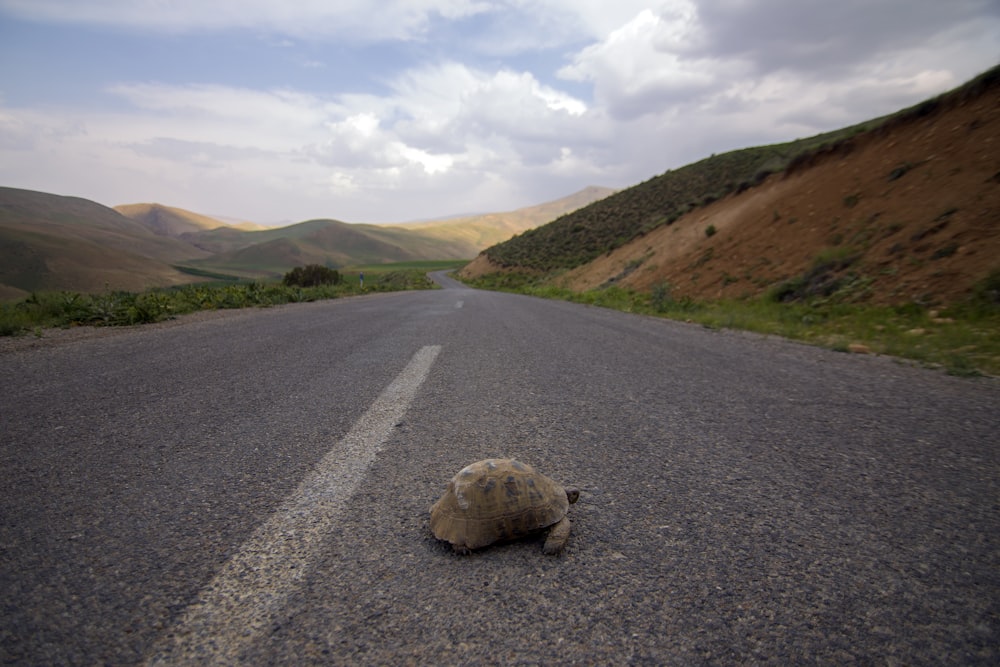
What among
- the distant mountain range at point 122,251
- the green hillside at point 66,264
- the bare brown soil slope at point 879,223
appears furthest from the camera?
the distant mountain range at point 122,251

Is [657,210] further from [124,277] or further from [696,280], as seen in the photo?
[124,277]

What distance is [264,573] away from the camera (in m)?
1.43

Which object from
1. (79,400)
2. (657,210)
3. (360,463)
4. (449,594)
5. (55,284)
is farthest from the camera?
(55,284)

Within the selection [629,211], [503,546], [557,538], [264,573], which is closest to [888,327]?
[557,538]

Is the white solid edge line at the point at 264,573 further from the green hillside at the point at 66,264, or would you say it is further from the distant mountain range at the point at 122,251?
the distant mountain range at the point at 122,251

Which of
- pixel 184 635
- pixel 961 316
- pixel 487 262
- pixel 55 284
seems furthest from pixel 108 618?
pixel 55 284

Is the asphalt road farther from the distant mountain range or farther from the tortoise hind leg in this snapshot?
the distant mountain range

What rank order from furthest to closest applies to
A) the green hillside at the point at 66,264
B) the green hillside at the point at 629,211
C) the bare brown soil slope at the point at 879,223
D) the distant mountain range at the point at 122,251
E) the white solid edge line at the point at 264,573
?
the distant mountain range at the point at 122,251 < the green hillside at the point at 66,264 < the green hillside at the point at 629,211 < the bare brown soil slope at the point at 879,223 < the white solid edge line at the point at 264,573

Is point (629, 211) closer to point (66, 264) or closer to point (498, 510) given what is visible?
point (498, 510)

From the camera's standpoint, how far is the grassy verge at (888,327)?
16.8 feet

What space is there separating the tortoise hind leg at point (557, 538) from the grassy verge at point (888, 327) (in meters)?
5.01

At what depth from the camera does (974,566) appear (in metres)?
1.46

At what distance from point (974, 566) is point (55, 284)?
7936 centimetres

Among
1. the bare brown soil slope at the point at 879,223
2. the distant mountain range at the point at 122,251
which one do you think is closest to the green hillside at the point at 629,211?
the bare brown soil slope at the point at 879,223
